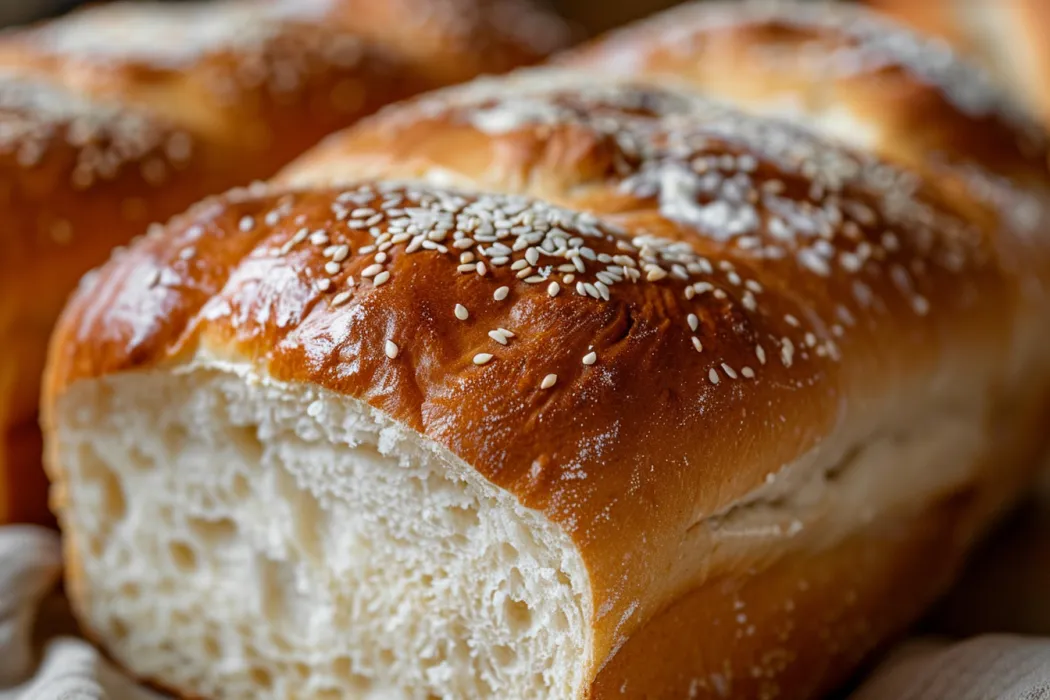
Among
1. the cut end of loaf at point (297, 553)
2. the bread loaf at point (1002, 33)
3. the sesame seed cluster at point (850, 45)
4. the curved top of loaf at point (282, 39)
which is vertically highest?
the sesame seed cluster at point (850, 45)

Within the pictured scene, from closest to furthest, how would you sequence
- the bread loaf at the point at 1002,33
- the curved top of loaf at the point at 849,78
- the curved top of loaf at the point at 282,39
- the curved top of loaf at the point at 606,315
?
the curved top of loaf at the point at 606,315
the curved top of loaf at the point at 849,78
the curved top of loaf at the point at 282,39
the bread loaf at the point at 1002,33

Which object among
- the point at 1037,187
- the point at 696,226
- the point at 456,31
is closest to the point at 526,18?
the point at 456,31

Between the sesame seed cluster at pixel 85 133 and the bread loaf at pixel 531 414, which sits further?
the sesame seed cluster at pixel 85 133

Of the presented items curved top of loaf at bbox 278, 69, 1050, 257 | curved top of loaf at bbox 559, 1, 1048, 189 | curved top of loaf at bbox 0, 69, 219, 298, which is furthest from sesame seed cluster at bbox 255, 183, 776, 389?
curved top of loaf at bbox 559, 1, 1048, 189

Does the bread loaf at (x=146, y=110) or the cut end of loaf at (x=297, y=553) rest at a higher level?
the bread loaf at (x=146, y=110)

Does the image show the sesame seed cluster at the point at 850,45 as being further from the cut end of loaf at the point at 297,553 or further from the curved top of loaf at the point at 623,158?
the cut end of loaf at the point at 297,553

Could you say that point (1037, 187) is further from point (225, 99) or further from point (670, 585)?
point (225, 99)

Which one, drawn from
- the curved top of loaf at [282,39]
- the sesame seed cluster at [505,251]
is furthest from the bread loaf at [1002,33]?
the sesame seed cluster at [505,251]
